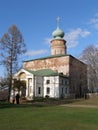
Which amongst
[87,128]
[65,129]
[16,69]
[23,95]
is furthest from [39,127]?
[23,95]

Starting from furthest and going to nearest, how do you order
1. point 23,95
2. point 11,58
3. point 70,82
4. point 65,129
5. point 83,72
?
point 83,72
point 70,82
point 23,95
point 11,58
point 65,129

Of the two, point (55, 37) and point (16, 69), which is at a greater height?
point (55, 37)

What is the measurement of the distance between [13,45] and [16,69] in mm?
4191

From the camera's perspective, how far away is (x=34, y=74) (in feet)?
187

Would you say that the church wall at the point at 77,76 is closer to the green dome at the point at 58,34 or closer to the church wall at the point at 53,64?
the church wall at the point at 53,64

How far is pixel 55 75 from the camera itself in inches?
2270

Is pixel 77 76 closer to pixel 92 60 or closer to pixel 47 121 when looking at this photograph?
pixel 92 60

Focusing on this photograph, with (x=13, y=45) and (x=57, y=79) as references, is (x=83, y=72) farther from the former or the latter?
(x=13, y=45)

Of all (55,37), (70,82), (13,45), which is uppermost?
(55,37)

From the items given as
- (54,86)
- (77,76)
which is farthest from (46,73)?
(77,76)

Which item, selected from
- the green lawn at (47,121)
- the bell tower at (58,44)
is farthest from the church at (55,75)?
the green lawn at (47,121)

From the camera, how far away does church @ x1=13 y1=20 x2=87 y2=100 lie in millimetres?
56531

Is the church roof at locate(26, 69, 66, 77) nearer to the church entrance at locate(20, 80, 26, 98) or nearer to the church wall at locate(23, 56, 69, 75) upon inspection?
the church wall at locate(23, 56, 69, 75)

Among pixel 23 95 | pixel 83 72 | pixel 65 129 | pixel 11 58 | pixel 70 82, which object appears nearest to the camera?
pixel 65 129
